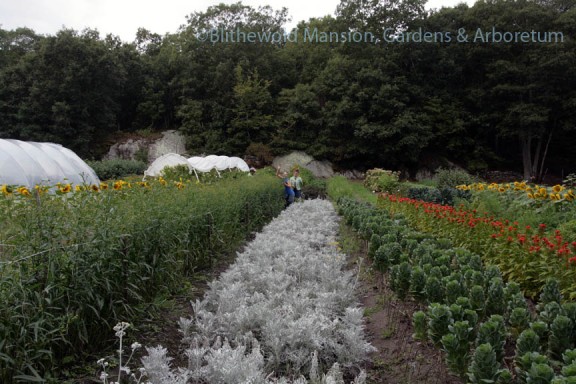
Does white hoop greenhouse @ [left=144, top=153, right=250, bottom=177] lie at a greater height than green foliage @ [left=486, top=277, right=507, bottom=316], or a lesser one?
lesser

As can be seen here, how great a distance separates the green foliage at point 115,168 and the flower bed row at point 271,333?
21.4 m

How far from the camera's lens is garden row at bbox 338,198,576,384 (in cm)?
192

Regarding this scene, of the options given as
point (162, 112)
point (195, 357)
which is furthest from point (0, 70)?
point (195, 357)

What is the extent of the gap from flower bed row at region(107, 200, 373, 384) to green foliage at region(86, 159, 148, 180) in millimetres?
21350

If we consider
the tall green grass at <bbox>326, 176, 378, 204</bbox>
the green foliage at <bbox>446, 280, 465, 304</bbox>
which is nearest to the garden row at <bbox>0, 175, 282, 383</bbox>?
the green foliage at <bbox>446, 280, 465, 304</bbox>

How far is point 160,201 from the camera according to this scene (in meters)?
4.48

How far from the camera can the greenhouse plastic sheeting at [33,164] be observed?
10812 mm

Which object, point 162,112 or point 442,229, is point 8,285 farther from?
point 162,112

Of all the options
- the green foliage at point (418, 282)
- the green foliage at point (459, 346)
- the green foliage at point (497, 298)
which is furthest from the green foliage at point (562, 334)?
the green foliage at point (418, 282)

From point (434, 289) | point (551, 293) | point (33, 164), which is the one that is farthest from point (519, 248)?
point (33, 164)

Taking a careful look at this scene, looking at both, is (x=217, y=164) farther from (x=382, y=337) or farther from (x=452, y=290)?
(x=452, y=290)

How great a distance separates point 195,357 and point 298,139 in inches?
1122

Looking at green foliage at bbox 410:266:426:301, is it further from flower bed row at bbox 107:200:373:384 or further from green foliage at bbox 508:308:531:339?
green foliage at bbox 508:308:531:339

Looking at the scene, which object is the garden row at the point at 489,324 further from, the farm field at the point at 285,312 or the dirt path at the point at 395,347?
the dirt path at the point at 395,347
